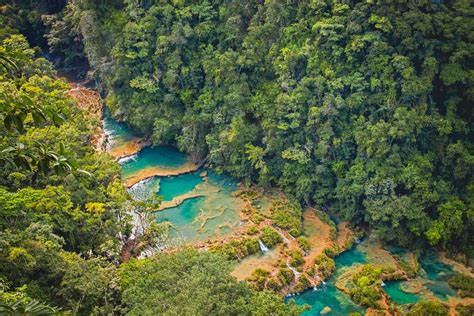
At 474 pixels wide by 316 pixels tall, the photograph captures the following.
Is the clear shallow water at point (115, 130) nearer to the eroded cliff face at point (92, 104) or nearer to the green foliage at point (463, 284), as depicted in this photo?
the eroded cliff face at point (92, 104)

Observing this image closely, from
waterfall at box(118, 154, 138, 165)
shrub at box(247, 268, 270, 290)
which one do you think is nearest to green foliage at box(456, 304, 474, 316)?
shrub at box(247, 268, 270, 290)

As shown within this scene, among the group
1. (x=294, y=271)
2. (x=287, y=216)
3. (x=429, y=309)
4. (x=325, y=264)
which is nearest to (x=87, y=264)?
(x=294, y=271)

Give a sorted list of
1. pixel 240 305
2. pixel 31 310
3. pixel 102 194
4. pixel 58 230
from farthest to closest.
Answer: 1. pixel 102 194
2. pixel 58 230
3. pixel 240 305
4. pixel 31 310

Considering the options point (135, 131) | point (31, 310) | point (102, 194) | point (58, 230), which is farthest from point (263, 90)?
point (31, 310)

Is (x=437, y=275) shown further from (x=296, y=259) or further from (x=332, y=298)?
(x=296, y=259)

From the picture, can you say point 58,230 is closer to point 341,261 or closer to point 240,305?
point 240,305

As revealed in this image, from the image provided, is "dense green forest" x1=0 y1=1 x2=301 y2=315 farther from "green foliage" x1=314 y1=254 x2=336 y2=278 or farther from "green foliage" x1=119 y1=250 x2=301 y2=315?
"green foliage" x1=314 y1=254 x2=336 y2=278
